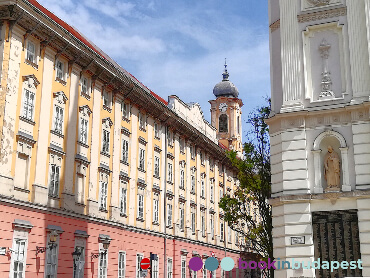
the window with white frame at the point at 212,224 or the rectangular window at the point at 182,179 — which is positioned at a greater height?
the rectangular window at the point at 182,179

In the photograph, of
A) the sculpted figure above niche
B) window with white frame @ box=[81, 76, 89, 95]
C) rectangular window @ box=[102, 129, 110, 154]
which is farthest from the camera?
rectangular window @ box=[102, 129, 110, 154]

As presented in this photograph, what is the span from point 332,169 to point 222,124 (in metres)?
43.3

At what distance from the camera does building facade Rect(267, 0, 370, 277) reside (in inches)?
795

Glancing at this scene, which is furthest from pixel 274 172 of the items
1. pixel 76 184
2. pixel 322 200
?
pixel 76 184

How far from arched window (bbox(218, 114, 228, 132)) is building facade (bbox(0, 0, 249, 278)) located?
65.7ft

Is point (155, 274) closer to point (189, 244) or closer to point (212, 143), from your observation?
point (189, 244)

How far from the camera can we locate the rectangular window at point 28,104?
24.8 meters

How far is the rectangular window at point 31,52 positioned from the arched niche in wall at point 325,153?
13.8 m

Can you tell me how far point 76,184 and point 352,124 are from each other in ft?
48.0

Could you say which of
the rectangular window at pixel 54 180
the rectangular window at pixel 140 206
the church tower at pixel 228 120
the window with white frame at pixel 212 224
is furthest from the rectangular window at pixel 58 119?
the church tower at pixel 228 120

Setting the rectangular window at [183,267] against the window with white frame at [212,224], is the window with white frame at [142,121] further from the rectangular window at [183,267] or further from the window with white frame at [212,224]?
the window with white frame at [212,224]

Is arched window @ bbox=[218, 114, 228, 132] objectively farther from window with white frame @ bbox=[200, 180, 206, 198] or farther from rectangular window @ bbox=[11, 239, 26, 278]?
rectangular window @ bbox=[11, 239, 26, 278]

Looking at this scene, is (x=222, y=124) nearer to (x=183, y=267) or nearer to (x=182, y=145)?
(x=182, y=145)

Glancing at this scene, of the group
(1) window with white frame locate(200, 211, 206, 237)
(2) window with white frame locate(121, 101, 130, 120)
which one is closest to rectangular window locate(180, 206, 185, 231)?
(1) window with white frame locate(200, 211, 206, 237)
